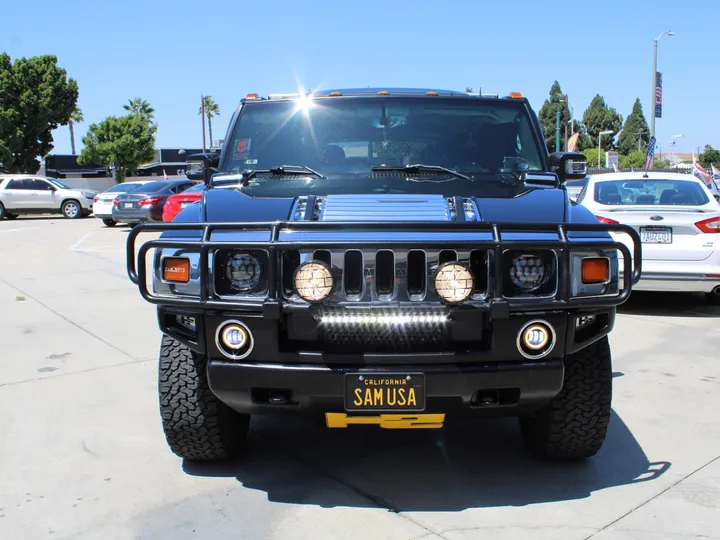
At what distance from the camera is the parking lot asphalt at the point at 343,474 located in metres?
3.02

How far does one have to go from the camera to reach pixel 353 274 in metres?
2.92

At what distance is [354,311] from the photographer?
2.86 metres

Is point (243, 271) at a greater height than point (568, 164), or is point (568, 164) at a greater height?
point (568, 164)

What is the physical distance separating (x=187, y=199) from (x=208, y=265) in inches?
481

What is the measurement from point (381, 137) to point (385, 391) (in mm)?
1777

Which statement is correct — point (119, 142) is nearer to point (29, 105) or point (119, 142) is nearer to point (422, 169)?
point (29, 105)

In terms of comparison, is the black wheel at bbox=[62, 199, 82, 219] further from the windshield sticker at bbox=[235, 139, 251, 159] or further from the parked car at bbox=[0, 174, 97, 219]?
the windshield sticker at bbox=[235, 139, 251, 159]

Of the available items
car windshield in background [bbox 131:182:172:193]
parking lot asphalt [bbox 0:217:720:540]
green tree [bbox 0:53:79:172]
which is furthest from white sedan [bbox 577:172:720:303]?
green tree [bbox 0:53:79:172]

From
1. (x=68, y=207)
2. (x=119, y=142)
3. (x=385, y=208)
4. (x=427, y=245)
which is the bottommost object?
(x=68, y=207)

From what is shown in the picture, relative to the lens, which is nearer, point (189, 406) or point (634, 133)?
point (189, 406)

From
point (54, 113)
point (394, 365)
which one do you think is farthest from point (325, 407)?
point (54, 113)

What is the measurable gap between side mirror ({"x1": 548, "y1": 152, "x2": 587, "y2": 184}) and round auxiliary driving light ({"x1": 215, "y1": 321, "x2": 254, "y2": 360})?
2.29 m

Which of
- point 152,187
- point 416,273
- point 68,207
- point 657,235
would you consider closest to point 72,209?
point 68,207

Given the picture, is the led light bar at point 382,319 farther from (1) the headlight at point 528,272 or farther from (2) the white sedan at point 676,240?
(2) the white sedan at point 676,240
